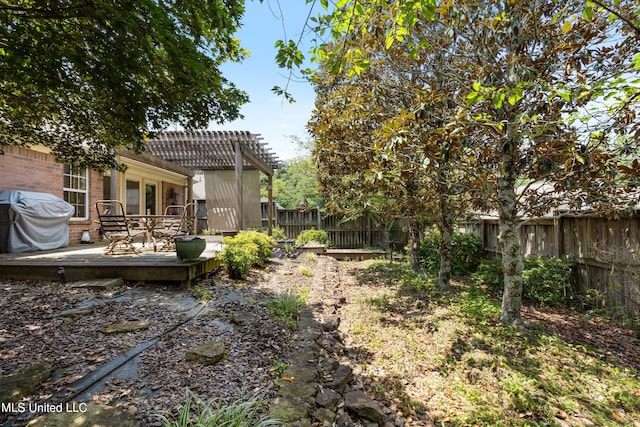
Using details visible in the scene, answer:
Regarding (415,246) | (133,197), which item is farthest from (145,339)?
(133,197)

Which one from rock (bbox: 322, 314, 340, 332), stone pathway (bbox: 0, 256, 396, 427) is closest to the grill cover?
stone pathway (bbox: 0, 256, 396, 427)

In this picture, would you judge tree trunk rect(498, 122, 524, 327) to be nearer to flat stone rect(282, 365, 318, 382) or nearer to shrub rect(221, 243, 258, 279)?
flat stone rect(282, 365, 318, 382)

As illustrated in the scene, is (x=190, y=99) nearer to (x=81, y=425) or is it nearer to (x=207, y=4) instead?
(x=207, y=4)

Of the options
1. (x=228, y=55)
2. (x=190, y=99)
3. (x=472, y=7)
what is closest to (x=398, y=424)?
(x=190, y=99)

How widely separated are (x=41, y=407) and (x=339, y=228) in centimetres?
1169

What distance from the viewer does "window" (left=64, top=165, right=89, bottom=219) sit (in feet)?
25.1

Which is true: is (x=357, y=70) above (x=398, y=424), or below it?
above

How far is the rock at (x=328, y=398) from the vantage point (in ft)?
7.76

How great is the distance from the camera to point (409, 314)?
4.86m

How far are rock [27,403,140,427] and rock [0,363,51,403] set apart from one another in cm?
36

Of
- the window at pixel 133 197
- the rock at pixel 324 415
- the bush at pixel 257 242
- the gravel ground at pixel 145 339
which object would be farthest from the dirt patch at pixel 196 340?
the window at pixel 133 197

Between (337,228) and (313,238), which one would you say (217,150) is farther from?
(337,228)

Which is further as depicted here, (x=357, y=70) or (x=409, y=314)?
(x=409, y=314)

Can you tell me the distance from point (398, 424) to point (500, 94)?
283 cm
